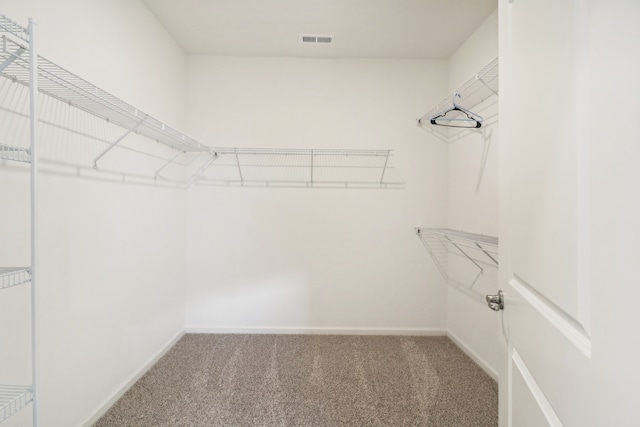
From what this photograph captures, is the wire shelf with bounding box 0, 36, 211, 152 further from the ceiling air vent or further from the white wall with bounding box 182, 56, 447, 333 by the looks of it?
the ceiling air vent

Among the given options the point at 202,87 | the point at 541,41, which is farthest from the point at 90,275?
the point at 541,41

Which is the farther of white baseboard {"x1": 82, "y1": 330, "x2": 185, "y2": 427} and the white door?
white baseboard {"x1": 82, "y1": 330, "x2": 185, "y2": 427}

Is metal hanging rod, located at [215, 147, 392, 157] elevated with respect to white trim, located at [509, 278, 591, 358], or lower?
elevated

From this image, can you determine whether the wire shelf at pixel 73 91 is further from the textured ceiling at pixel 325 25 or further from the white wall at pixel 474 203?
the white wall at pixel 474 203

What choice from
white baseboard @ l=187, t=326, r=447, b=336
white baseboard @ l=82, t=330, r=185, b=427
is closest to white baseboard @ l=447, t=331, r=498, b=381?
white baseboard @ l=187, t=326, r=447, b=336

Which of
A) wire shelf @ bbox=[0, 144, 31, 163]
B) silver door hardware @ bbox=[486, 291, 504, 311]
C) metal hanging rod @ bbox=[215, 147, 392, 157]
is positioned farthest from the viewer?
metal hanging rod @ bbox=[215, 147, 392, 157]

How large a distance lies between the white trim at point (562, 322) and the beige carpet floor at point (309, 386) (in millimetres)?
1330

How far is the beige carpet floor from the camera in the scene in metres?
1.74

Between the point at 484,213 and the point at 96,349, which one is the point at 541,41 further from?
the point at 96,349

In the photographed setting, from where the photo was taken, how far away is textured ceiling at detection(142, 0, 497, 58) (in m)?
2.12

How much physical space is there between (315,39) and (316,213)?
4.83ft

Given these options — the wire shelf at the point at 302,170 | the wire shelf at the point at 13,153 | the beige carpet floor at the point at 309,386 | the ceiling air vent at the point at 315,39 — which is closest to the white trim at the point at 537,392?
the beige carpet floor at the point at 309,386

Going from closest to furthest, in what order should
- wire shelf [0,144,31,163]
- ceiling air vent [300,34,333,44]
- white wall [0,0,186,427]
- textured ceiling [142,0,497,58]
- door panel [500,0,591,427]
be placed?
door panel [500,0,591,427]
wire shelf [0,144,31,163]
white wall [0,0,186,427]
textured ceiling [142,0,497,58]
ceiling air vent [300,34,333,44]

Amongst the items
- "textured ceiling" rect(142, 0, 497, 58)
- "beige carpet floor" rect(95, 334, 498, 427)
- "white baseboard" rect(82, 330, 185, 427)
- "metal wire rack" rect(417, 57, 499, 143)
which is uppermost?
"textured ceiling" rect(142, 0, 497, 58)
